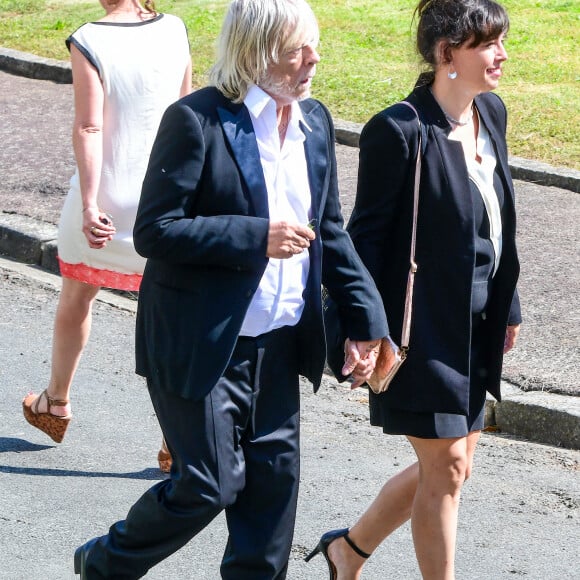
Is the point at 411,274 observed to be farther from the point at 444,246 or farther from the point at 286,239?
the point at 286,239

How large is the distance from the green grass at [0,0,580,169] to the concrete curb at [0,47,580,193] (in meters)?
0.20

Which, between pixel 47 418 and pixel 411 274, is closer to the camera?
pixel 411 274

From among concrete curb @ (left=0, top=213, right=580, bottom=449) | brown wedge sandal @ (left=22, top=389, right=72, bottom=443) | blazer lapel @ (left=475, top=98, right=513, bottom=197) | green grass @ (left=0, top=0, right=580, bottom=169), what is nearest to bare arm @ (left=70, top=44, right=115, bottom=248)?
brown wedge sandal @ (left=22, top=389, right=72, bottom=443)

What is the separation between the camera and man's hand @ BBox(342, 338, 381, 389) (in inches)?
138

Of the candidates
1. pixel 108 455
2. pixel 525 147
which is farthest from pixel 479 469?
pixel 525 147

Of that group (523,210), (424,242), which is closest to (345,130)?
(523,210)

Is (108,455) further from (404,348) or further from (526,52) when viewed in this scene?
(526,52)

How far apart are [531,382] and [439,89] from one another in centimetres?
236

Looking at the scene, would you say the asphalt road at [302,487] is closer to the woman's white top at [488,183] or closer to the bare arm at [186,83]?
the woman's white top at [488,183]

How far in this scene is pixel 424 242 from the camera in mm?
3611

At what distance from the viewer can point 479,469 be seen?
5102 mm

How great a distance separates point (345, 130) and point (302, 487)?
5377 mm

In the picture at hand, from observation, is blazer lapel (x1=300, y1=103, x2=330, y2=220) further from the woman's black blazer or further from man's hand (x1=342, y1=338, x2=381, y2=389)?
man's hand (x1=342, y1=338, x2=381, y2=389)

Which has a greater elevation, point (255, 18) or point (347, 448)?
point (255, 18)
